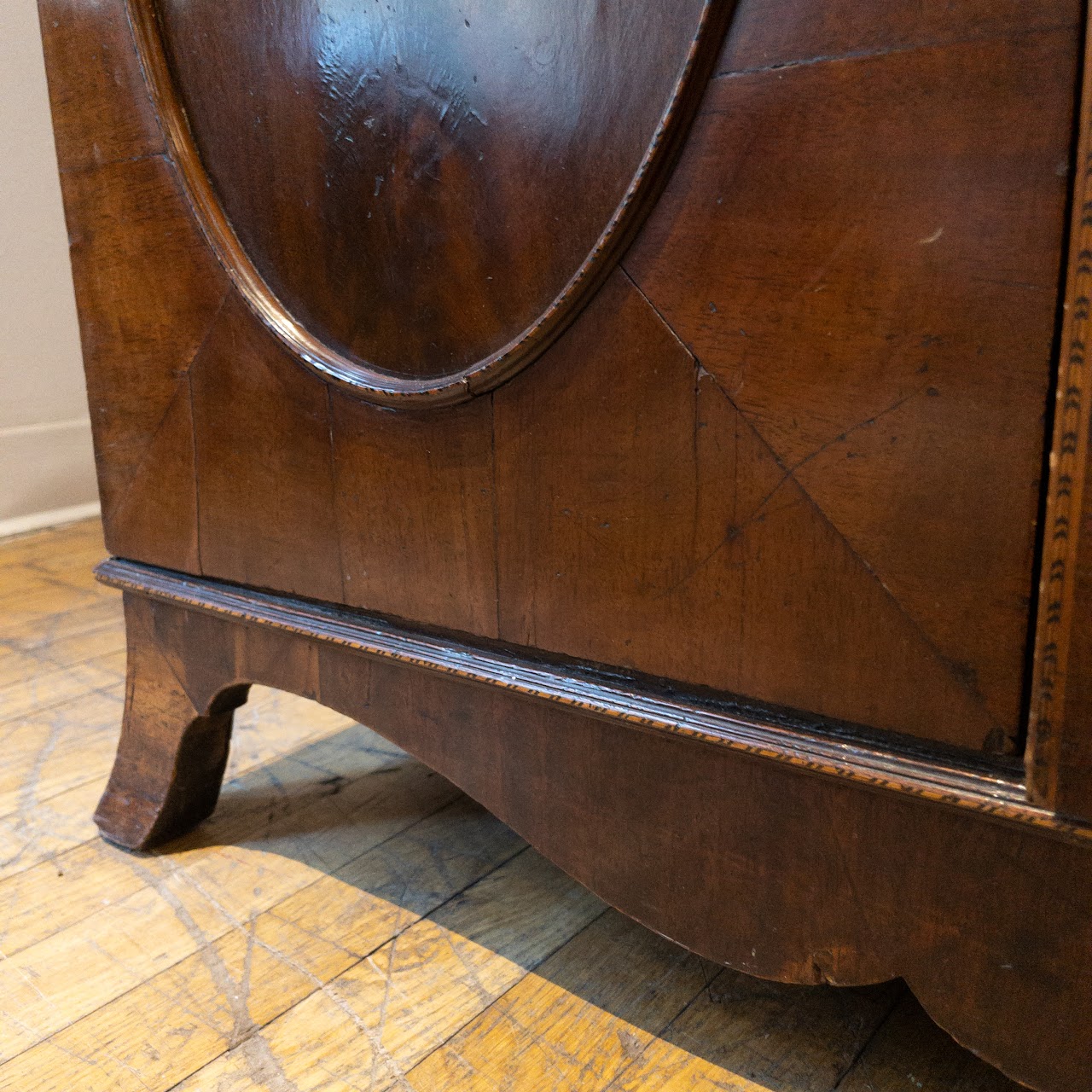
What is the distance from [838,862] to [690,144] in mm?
369

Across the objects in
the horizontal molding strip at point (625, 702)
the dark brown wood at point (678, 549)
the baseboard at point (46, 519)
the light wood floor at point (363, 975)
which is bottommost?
the light wood floor at point (363, 975)

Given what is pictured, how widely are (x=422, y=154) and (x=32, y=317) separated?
1.65 meters

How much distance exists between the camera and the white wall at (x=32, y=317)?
6.36 ft

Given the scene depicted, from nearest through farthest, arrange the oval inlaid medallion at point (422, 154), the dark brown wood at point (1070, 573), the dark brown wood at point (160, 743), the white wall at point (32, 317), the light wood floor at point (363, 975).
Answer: the dark brown wood at point (1070, 573) < the oval inlaid medallion at point (422, 154) < the light wood floor at point (363, 975) < the dark brown wood at point (160, 743) < the white wall at point (32, 317)

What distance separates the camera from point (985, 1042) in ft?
1.77

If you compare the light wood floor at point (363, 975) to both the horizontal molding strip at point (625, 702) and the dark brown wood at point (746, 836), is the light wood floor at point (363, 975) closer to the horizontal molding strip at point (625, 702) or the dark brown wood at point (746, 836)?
the dark brown wood at point (746, 836)

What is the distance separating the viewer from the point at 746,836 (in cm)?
60

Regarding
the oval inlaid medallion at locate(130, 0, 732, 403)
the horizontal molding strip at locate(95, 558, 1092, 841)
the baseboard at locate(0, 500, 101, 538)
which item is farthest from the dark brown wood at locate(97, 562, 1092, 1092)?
the baseboard at locate(0, 500, 101, 538)

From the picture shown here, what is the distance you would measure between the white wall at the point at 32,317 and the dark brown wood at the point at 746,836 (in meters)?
1.36

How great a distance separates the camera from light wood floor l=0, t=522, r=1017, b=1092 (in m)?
0.65

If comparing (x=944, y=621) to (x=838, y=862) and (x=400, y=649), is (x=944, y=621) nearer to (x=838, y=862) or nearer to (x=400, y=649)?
(x=838, y=862)

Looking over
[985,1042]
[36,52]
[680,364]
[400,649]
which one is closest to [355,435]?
A: [400,649]

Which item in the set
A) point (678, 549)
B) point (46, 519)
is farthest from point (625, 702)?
point (46, 519)

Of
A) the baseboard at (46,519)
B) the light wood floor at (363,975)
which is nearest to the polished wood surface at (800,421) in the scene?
the light wood floor at (363,975)
